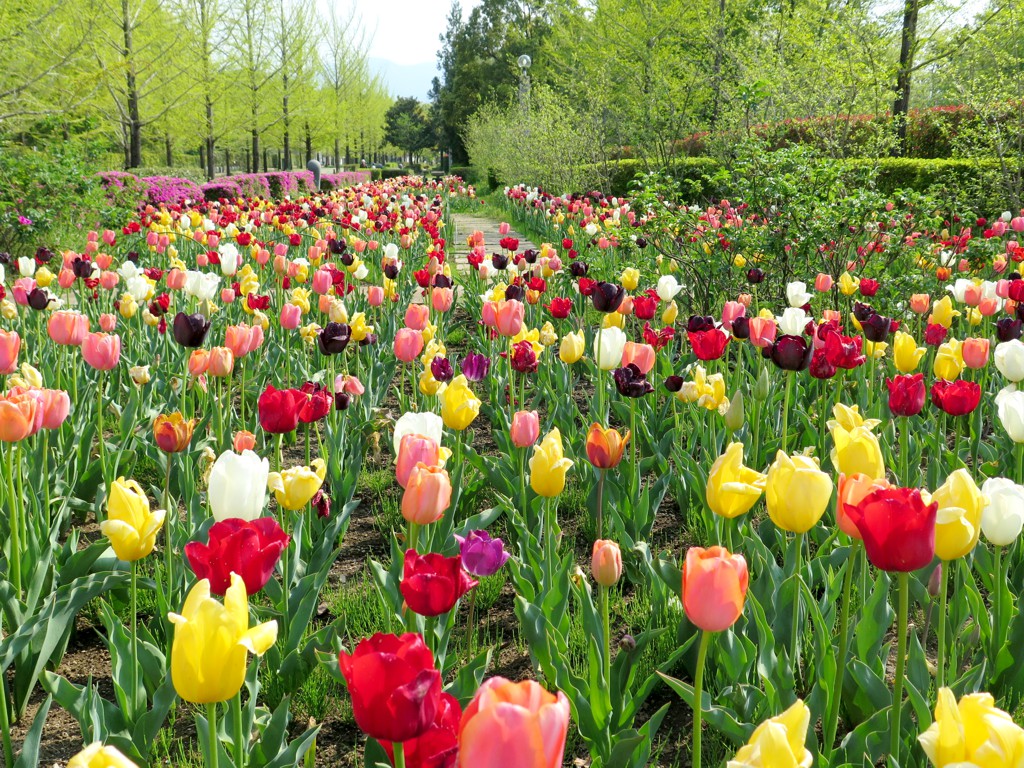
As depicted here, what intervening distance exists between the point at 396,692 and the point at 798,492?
2.68ft

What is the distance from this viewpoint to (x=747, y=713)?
1735 mm

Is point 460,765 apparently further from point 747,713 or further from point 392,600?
point 392,600

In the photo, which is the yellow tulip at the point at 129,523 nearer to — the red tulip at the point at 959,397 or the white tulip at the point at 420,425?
the white tulip at the point at 420,425

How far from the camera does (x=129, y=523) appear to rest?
1519 mm

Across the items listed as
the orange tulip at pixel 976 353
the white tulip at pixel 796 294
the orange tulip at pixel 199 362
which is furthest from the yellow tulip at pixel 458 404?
the white tulip at pixel 796 294

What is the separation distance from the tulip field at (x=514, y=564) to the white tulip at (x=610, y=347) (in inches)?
0.6

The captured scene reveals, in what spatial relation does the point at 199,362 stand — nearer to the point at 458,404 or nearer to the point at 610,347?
the point at 458,404

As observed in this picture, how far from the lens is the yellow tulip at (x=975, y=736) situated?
73cm

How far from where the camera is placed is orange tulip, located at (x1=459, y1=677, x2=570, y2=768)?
694 mm

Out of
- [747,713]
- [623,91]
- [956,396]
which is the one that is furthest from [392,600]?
[623,91]

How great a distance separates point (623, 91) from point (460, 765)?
14665 mm

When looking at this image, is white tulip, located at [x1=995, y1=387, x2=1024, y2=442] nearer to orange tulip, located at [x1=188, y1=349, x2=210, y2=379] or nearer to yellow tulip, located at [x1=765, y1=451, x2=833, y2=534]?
yellow tulip, located at [x1=765, y1=451, x2=833, y2=534]

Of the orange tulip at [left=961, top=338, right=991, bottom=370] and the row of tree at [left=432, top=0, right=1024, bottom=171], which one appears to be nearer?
the orange tulip at [left=961, top=338, right=991, bottom=370]

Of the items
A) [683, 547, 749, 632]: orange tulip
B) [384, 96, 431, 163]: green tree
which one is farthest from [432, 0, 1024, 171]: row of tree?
[384, 96, 431, 163]: green tree
